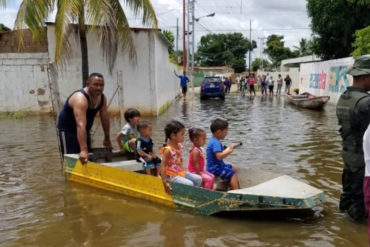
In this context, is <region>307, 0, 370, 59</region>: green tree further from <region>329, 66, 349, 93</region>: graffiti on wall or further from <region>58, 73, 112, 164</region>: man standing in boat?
<region>58, 73, 112, 164</region>: man standing in boat

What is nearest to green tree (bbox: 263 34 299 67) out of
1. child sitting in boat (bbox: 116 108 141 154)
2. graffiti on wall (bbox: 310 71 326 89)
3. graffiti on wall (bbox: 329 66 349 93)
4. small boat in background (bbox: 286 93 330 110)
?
graffiti on wall (bbox: 310 71 326 89)

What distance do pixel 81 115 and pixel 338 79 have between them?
760 inches

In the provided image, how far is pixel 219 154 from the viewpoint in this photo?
584 cm

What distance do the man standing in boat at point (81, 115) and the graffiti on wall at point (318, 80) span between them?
68.5 feet

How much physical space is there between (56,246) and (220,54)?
81.1 m

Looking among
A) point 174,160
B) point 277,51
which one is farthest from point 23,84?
point 277,51

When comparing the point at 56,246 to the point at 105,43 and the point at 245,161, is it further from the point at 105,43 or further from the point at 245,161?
the point at 105,43

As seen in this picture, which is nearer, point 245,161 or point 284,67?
point 245,161

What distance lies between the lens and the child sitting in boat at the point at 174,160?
5.71m

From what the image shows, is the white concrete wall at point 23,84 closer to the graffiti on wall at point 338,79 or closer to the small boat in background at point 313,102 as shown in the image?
the small boat in background at point 313,102

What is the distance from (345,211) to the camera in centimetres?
557

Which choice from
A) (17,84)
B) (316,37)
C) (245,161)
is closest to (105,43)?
(17,84)

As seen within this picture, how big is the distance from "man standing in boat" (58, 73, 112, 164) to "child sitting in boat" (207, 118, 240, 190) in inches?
79.7

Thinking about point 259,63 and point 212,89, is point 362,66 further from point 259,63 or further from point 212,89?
point 259,63
